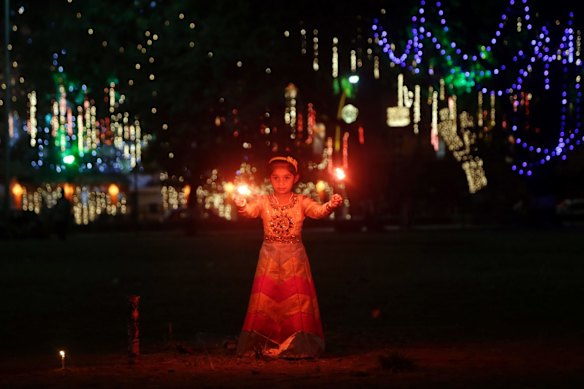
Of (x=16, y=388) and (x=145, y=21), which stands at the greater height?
(x=145, y=21)

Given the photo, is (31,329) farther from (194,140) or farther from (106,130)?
(106,130)

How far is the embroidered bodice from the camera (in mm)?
12148

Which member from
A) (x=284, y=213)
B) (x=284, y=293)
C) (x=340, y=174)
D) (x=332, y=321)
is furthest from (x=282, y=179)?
(x=332, y=321)

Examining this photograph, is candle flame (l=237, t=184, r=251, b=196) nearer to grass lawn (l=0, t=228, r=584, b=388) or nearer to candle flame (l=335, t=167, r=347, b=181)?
candle flame (l=335, t=167, r=347, b=181)

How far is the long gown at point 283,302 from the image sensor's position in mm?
11914

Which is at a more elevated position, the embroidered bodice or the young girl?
the embroidered bodice

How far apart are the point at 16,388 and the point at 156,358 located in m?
2.12

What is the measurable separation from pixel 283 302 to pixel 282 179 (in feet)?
3.60

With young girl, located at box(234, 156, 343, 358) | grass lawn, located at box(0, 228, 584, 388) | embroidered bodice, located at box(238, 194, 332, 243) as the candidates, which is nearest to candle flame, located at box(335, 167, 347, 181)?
embroidered bodice, located at box(238, 194, 332, 243)

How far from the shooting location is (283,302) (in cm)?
1200

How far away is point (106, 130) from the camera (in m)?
62.8

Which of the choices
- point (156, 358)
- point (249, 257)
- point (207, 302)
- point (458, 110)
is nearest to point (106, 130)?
point (458, 110)

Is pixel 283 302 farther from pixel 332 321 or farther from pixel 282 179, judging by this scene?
pixel 332 321

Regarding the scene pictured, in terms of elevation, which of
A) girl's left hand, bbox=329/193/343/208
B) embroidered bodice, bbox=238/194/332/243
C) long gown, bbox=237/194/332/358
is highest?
girl's left hand, bbox=329/193/343/208
